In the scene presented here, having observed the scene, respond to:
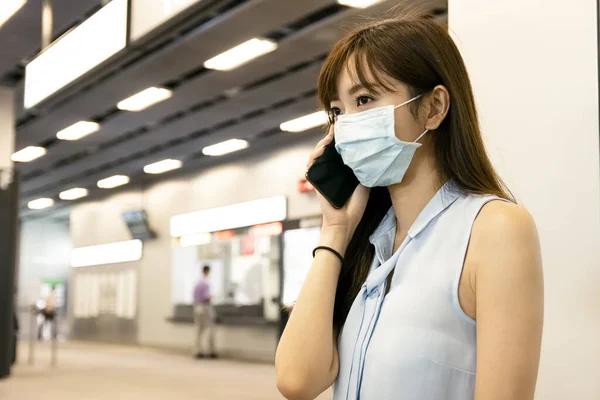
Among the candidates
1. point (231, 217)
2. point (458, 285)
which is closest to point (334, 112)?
point (458, 285)

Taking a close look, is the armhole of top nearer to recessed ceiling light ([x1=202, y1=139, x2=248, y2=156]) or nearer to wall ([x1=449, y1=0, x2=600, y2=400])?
wall ([x1=449, y1=0, x2=600, y2=400])

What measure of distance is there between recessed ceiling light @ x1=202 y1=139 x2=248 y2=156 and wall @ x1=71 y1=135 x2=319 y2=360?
0.57m

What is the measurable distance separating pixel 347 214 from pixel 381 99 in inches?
12.1

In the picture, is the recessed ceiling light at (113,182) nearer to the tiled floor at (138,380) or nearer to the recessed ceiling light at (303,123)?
the tiled floor at (138,380)

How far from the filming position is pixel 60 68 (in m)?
5.05

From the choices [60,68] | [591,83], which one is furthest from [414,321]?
[60,68]

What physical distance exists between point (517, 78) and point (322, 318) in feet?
4.03

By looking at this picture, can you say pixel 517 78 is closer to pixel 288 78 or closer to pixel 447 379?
pixel 447 379

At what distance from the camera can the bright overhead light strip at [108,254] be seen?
67.3ft

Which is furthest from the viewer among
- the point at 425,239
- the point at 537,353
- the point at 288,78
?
the point at 288,78

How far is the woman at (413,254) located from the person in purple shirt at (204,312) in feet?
44.4

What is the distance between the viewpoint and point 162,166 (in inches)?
697

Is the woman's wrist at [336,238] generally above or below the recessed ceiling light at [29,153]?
below

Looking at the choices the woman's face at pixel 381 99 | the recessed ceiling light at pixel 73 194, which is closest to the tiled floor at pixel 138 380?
the woman's face at pixel 381 99
